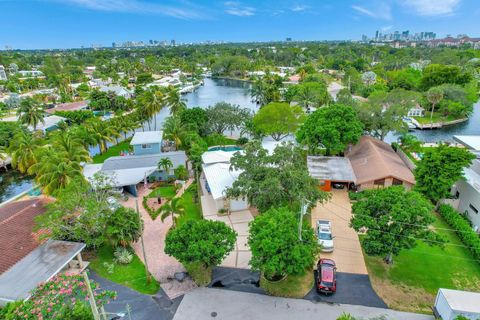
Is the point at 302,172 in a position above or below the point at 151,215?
above

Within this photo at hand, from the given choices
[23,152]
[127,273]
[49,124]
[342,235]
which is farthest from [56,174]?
[49,124]

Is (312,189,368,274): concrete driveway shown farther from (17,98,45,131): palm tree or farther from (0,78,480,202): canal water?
(17,98,45,131): palm tree

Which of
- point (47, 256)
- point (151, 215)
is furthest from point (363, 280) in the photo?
point (47, 256)

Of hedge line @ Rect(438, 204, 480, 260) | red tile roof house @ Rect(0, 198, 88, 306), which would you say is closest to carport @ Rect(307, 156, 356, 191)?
hedge line @ Rect(438, 204, 480, 260)

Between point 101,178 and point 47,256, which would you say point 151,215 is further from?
point 47,256

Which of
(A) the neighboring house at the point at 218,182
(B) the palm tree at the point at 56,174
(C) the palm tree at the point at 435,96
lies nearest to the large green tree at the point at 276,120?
(A) the neighboring house at the point at 218,182

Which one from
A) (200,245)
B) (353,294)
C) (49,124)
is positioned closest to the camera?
(200,245)

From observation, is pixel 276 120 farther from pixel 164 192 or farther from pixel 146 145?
pixel 164 192
